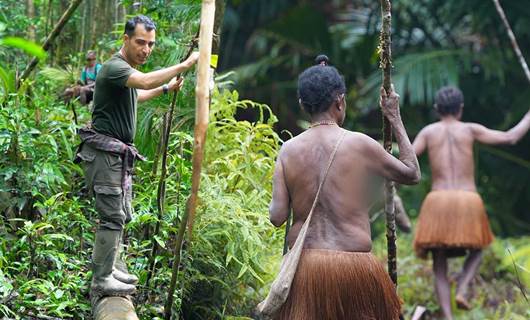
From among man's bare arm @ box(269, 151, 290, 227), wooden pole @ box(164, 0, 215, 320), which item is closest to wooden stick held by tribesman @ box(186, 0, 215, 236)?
wooden pole @ box(164, 0, 215, 320)

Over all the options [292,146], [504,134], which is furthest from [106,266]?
[504,134]

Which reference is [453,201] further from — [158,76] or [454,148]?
[158,76]

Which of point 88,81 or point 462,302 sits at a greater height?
point 88,81

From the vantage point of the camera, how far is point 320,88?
14.8 feet

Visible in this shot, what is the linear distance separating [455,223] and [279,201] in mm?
4436

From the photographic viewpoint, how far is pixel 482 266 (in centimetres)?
1054

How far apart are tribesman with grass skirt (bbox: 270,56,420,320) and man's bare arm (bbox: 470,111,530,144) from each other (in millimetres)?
4157

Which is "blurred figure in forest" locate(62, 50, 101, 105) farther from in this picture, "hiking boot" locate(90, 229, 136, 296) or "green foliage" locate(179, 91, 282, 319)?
"hiking boot" locate(90, 229, 136, 296)

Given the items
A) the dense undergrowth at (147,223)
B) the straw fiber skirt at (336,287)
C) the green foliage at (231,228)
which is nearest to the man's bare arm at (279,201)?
the straw fiber skirt at (336,287)

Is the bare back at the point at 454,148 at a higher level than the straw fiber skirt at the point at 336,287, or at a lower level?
higher

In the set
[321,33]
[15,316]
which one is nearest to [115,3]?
[15,316]

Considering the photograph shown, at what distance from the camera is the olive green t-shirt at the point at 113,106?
4957 mm

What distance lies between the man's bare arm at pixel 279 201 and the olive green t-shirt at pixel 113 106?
993 mm

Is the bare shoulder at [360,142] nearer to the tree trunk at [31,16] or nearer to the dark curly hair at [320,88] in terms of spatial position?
the dark curly hair at [320,88]
